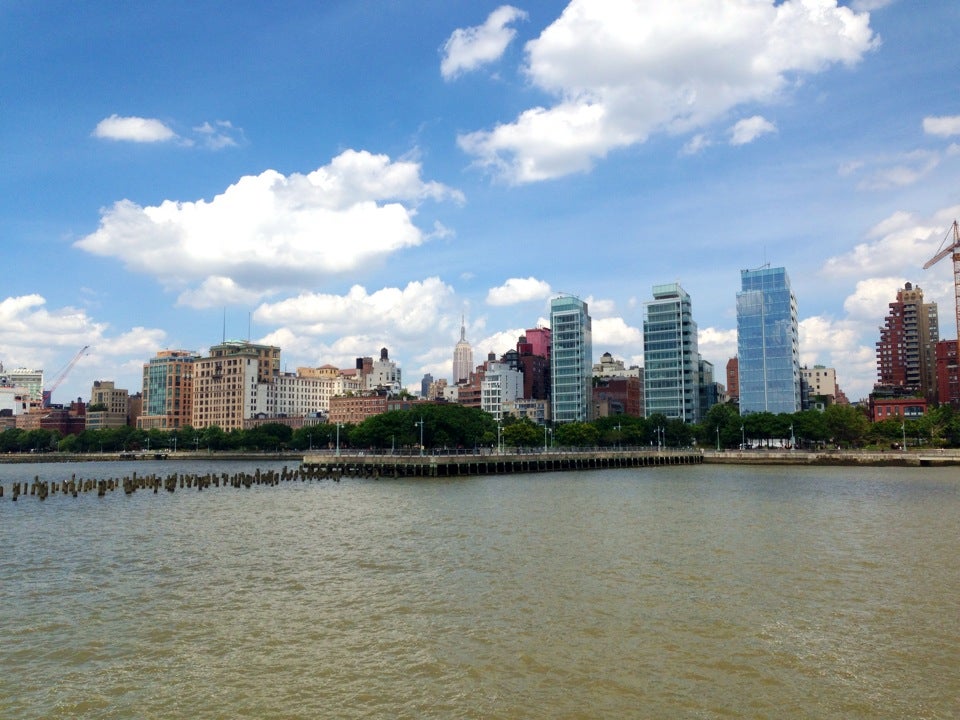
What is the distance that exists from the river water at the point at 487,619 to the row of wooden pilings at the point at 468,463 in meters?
57.2

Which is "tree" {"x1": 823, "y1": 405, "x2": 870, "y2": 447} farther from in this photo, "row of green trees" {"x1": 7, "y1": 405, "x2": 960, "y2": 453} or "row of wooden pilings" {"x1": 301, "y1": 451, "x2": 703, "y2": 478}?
"row of wooden pilings" {"x1": 301, "y1": 451, "x2": 703, "y2": 478}

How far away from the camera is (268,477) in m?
109

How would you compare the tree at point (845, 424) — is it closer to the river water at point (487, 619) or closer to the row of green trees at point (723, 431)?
the row of green trees at point (723, 431)

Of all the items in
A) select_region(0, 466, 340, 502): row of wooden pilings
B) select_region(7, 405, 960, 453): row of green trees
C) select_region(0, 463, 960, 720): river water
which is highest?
select_region(7, 405, 960, 453): row of green trees

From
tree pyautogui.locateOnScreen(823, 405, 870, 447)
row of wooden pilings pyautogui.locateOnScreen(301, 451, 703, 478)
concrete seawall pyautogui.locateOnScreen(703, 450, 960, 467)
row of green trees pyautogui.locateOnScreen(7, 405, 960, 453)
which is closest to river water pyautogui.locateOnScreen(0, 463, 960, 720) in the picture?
row of wooden pilings pyautogui.locateOnScreen(301, 451, 703, 478)

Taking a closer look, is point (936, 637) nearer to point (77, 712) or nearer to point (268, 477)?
point (77, 712)

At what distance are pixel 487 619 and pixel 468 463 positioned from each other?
3454 inches

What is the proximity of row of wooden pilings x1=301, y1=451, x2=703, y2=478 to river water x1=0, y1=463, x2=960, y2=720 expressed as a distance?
5721cm

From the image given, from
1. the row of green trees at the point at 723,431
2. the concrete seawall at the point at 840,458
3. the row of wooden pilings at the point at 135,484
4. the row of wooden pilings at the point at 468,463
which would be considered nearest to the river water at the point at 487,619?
the row of wooden pilings at the point at 135,484

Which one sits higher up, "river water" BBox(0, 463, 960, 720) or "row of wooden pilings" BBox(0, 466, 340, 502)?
"river water" BBox(0, 463, 960, 720)

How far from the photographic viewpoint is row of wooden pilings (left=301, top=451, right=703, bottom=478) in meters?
113

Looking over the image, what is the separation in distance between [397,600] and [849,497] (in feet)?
191

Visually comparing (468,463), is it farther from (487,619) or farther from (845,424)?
(845,424)

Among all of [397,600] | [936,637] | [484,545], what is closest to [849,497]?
[484,545]
